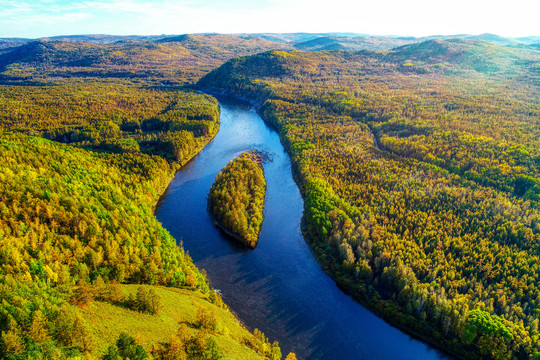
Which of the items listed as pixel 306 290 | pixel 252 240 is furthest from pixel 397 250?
pixel 252 240

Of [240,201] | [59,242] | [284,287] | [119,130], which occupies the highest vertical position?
[119,130]

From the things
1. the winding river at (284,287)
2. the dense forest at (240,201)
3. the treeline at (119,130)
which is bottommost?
the winding river at (284,287)

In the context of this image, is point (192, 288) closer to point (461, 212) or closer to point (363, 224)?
point (363, 224)

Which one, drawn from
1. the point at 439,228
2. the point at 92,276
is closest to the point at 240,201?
the point at 92,276

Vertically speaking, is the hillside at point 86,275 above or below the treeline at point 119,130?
below

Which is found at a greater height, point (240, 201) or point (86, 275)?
point (86, 275)

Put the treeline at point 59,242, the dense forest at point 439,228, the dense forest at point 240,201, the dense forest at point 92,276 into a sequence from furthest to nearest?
the dense forest at point 240,201 < the dense forest at point 439,228 < the treeline at point 59,242 < the dense forest at point 92,276

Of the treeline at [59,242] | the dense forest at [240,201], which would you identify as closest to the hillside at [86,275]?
the treeline at [59,242]

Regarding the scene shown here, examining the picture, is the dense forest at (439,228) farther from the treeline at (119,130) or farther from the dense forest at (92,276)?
the treeline at (119,130)

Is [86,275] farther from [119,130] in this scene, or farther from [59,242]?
[119,130]
